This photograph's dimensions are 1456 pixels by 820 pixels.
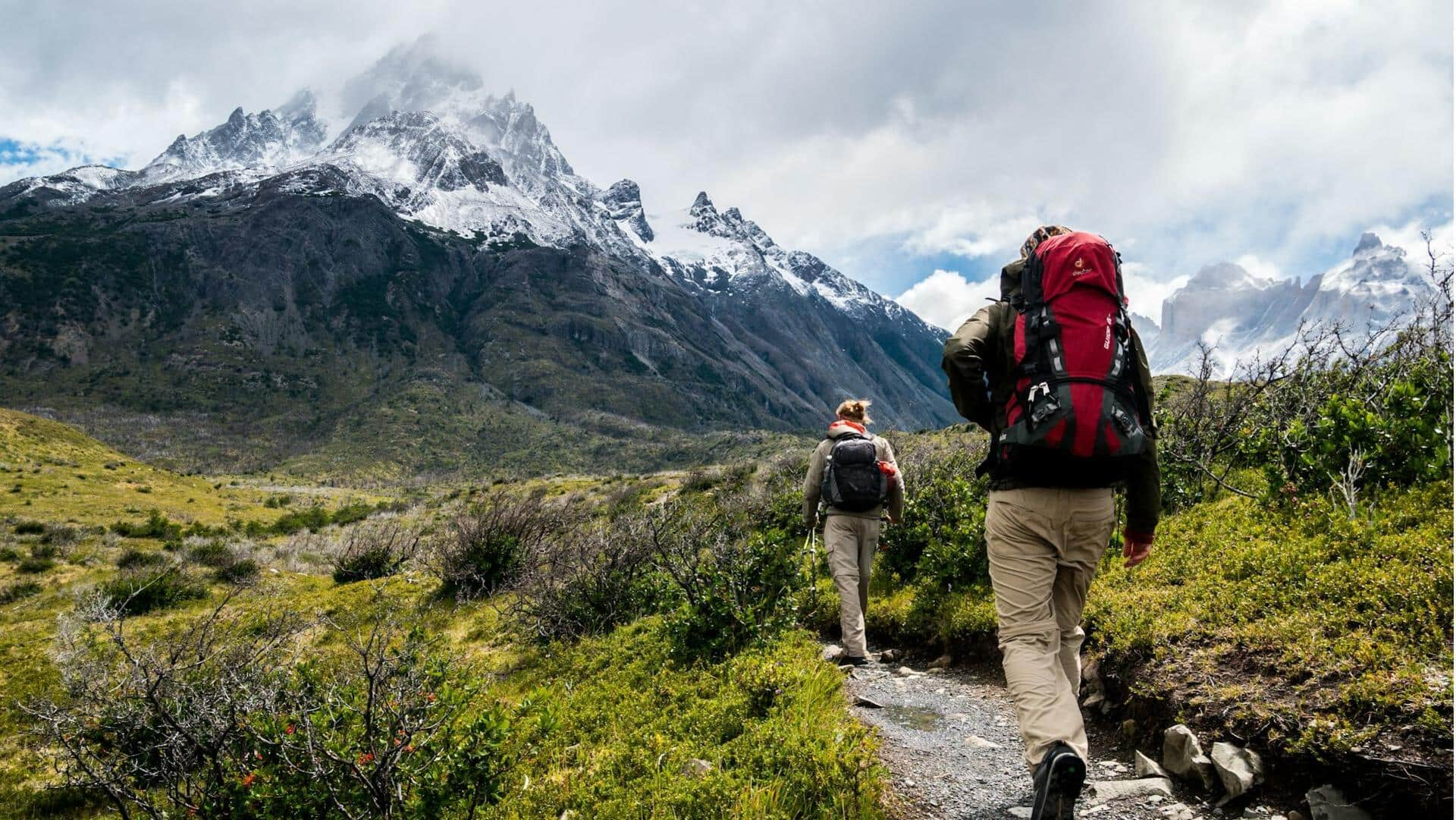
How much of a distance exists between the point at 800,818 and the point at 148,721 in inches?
208

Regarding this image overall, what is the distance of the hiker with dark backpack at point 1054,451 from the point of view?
9.39ft

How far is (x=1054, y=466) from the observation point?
297cm

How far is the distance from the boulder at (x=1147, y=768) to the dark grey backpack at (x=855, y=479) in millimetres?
2790

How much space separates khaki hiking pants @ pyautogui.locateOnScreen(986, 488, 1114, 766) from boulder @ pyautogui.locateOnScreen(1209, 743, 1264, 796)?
0.79 m

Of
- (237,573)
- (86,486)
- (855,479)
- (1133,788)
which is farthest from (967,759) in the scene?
(86,486)

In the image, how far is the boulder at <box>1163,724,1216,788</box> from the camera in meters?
3.26

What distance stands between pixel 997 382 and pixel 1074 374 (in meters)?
0.47

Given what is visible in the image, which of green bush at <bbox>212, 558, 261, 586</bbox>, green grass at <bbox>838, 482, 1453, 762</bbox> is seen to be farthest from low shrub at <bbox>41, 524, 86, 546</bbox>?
green grass at <bbox>838, 482, 1453, 762</bbox>

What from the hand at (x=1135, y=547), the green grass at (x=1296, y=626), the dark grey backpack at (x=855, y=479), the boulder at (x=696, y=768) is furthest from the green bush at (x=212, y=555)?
the hand at (x=1135, y=547)

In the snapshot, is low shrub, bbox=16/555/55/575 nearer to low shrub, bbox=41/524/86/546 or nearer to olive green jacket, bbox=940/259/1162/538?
low shrub, bbox=41/524/86/546

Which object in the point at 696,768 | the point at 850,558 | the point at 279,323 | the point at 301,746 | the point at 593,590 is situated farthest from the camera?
the point at 279,323

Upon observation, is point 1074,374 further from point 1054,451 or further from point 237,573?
point 237,573

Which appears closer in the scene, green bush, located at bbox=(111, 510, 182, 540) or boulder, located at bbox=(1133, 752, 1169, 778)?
boulder, located at bbox=(1133, 752, 1169, 778)

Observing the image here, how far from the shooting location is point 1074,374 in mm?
2945
